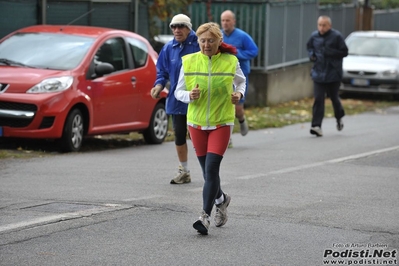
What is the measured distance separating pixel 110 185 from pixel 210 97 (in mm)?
2635

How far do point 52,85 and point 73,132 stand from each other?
73cm

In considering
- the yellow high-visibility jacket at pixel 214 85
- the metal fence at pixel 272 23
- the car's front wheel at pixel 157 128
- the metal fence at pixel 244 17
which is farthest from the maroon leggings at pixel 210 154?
the metal fence at pixel 272 23

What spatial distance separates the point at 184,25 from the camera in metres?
11.1

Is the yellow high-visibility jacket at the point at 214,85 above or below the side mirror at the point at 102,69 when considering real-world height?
above

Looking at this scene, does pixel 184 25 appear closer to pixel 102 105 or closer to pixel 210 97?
pixel 210 97

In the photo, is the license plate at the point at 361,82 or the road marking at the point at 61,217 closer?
the road marking at the point at 61,217

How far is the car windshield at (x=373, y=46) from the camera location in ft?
90.7

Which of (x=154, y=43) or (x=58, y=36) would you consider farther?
(x=154, y=43)

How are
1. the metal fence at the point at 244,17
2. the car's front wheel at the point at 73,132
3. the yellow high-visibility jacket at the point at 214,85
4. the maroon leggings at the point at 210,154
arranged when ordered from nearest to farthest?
the maroon leggings at the point at 210,154
the yellow high-visibility jacket at the point at 214,85
the car's front wheel at the point at 73,132
the metal fence at the point at 244,17

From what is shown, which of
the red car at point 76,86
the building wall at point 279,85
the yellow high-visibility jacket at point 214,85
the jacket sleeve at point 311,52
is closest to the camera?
the yellow high-visibility jacket at point 214,85

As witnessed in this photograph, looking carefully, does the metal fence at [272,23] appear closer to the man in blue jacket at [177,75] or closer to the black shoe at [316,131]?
the black shoe at [316,131]

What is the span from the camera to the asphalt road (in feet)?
24.5

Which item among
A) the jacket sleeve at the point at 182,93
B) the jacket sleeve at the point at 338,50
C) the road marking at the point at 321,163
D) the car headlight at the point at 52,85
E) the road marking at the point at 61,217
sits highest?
the jacket sleeve at the point at 182,93

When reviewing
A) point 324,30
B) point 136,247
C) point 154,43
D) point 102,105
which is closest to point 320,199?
point 136,247
